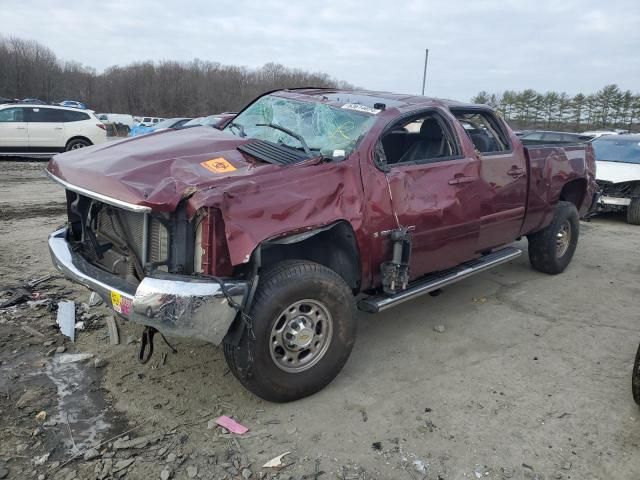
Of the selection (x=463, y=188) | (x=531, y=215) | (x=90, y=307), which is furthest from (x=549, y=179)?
(x=90, y=307)

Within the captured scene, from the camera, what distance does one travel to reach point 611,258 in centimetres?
685

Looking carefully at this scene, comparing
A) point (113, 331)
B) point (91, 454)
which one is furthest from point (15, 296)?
point (91, 454)

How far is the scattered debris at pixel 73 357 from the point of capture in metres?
3.61

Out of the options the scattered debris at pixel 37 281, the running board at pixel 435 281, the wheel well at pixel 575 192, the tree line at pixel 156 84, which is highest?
the tree line at pixel 156 84

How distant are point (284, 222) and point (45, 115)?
1453 centimetres

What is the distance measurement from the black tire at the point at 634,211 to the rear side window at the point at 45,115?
1486 cm

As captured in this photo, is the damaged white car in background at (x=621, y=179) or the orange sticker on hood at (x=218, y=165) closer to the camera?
the orange sticker on hood at (x=218, y=165)

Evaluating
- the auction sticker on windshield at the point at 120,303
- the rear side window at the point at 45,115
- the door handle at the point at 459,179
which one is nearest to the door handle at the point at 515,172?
the door handle at the point at 459,179

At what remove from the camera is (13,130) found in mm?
14305

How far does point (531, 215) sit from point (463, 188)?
4.83 feet

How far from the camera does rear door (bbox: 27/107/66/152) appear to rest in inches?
569

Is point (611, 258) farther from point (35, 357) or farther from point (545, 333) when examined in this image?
point (35, 357)

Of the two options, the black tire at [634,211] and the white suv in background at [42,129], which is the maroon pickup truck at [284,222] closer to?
the black tire at [634,211]

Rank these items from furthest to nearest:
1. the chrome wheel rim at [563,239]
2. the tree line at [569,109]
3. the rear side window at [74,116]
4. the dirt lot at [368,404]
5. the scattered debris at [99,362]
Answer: the tree line at [569,109]
the rear side window at [74,116]
the chrome wheel rim at [563,239]
the scattered debris at [99,362]
the dirt lot at [368,404]
